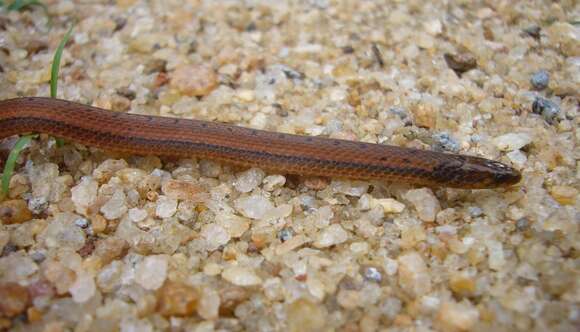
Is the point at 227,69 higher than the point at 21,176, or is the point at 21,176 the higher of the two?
the point at 227,69

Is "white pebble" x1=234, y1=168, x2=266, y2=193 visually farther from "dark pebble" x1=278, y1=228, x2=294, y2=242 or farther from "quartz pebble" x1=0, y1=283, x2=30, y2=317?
"quartz pebble" x1=0, y1=283, x2=30, y2=317

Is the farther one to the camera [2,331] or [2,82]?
[2,82]

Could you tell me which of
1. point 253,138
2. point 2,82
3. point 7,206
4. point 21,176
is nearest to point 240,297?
point 253,138

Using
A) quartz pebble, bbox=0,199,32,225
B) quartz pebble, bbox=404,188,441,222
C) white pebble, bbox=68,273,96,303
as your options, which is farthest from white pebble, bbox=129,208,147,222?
quartz pebble, bbox=404,188,441,222

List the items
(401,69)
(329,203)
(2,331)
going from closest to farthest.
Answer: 1. (2,331)
2. (329,203)
3. (401,69)

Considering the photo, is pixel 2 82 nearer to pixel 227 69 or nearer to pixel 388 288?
pixel 227 69

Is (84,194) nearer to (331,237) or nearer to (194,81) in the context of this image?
(194,81)

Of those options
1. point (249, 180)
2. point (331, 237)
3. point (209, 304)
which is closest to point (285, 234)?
point (331, 237)
